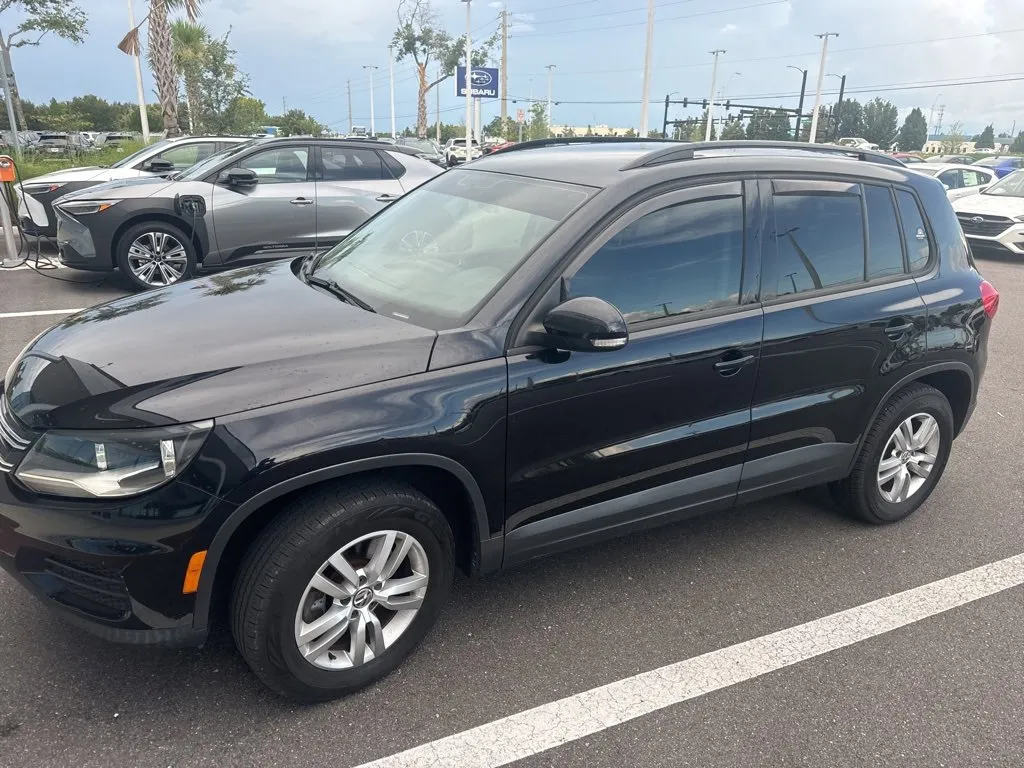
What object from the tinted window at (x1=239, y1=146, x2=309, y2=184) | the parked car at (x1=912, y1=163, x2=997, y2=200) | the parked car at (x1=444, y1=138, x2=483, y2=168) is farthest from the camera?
the parked car at (x1=912, y1=163, x2=997, y2=200)

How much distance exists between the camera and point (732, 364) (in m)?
2.98

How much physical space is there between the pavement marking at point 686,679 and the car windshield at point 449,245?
4.35ft

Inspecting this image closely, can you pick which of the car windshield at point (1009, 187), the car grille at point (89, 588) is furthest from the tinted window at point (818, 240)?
the car windshield at point (1009, 187)

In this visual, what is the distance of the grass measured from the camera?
15065 millimetres

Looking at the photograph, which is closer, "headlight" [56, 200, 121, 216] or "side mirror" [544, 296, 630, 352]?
"side mirror" [544, 296, 630, 352]

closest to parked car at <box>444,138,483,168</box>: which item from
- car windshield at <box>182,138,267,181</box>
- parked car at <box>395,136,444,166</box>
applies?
parked car at <box>395,136,444,166</box>

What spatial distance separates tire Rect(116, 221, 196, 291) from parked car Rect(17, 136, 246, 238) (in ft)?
5.22

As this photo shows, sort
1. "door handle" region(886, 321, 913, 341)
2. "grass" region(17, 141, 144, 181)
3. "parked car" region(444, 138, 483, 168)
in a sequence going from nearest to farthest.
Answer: "door handle" region(886, 321, 913, 341) < "parked car" region(444, 138, 483, 168) < "grass" region(17, 141, 144, 181)

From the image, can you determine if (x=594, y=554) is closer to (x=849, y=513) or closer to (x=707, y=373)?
(x=707, y=373)

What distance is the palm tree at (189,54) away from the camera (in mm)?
26312

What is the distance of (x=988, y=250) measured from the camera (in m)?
13.9

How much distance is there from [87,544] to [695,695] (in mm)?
1962

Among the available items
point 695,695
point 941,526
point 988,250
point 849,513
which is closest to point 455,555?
point 695,695

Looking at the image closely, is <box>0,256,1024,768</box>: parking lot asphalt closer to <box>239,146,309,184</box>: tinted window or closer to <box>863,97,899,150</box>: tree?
<box>239,146,309,184</box>: tinted window
